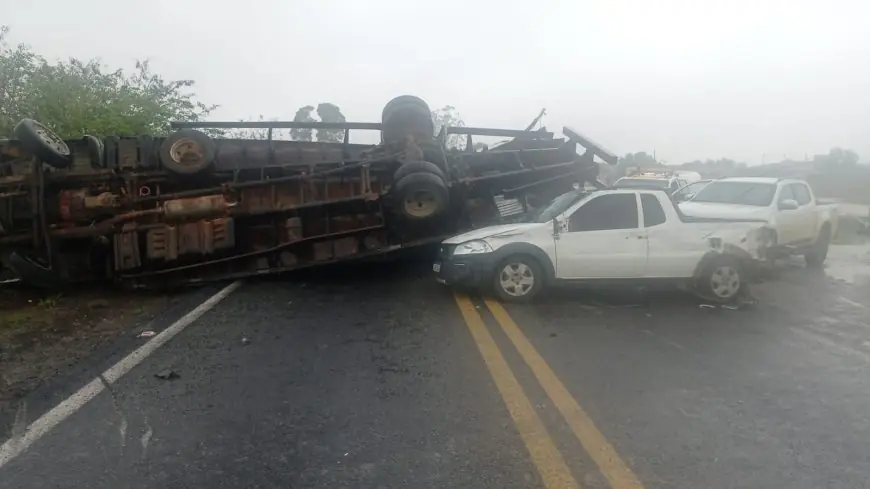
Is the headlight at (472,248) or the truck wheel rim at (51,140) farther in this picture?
the truck wheel rim at (51,140)

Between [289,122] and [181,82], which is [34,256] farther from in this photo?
[181,82]

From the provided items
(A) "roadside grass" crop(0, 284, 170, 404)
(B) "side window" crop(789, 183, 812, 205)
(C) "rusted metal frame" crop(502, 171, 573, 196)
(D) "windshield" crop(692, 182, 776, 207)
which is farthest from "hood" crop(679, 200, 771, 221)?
(A) "roadside grass" crop(0, 284, 170, 404)

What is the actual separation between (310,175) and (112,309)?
3454 mm

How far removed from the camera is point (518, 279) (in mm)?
9562

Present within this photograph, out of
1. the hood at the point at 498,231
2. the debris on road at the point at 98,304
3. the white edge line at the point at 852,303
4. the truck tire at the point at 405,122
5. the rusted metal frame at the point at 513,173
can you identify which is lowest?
the white edge line at the point at 852,303

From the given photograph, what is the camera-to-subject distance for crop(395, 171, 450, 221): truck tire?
11.1m

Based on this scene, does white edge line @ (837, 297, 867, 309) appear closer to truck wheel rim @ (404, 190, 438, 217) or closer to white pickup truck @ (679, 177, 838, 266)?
white pickup truck @ (679, 177, 838, 266)

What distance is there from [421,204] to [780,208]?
6.60 metres

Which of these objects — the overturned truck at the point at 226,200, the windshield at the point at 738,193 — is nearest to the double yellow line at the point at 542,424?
the overturned truck at the point at 226,200

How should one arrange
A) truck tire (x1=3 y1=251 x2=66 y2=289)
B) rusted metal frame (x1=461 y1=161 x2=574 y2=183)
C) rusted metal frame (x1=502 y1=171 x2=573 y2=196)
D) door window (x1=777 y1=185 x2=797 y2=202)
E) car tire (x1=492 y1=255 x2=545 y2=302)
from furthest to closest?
door window (x1=777 y1=185 x2=797 y2=202), rusted metal frame (x1=502 y1=171 x2=573 y2=196), rusted metal frame (x1=461 y1=161 x2=574 y2=183), truck tire (x1=3 y1=251 x2=66 y2=289), car tire (x1=492 y1=255 x2=545 y2=302)

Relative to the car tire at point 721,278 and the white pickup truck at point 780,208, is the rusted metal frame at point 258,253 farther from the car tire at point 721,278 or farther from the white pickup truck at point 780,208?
the white pickup truck at point 780,208

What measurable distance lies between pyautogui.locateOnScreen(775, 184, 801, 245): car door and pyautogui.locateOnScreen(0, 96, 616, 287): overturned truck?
470 centimetres

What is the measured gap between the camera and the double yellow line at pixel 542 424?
13.3 ft

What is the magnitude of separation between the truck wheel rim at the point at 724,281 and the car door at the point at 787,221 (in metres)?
3.85
